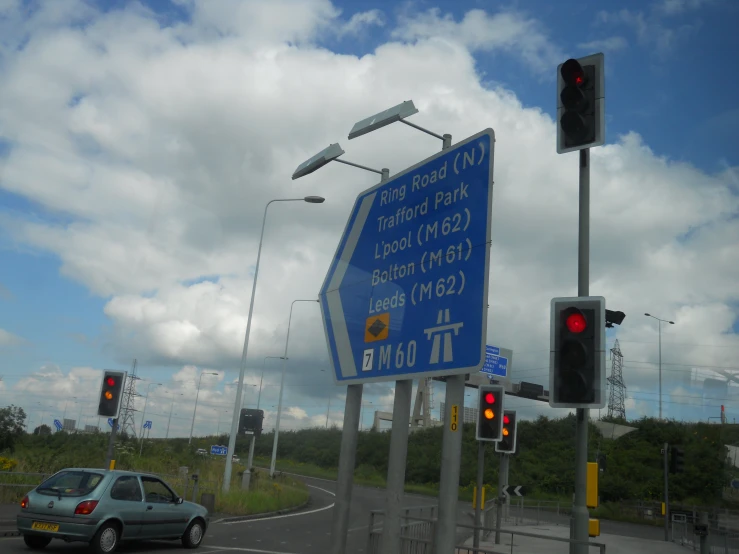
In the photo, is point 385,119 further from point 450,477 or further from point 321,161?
point 450,477

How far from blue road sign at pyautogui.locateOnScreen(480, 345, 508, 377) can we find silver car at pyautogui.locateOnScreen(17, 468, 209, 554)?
69.7ft

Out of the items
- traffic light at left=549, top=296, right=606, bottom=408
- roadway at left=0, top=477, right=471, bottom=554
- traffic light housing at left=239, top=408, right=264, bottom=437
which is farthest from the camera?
traffic light housing at left=239, top=408, right=264, bottom=437

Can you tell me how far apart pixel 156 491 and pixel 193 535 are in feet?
5.24

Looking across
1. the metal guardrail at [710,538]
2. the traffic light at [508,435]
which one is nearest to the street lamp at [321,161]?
the traffic light at [508,435]

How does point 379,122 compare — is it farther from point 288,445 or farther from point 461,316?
point 288,445

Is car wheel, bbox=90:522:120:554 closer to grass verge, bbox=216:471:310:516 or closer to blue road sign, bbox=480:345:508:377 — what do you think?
grass verge, bbox=216:471:310:516

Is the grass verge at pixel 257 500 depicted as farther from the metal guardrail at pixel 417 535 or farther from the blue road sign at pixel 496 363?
the metal guardrail at pixel 417 535

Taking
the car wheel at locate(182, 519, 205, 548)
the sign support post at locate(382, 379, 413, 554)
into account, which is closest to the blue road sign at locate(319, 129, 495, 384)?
the sign support post at locate(382, 379, 413, 554)

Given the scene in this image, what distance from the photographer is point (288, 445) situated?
2413 inches

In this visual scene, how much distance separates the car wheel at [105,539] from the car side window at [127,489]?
57cm

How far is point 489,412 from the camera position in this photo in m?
14.9

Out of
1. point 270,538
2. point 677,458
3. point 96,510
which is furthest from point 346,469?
point 677,458

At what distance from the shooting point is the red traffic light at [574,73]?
7168mm

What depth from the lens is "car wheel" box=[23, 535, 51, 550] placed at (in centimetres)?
1362
